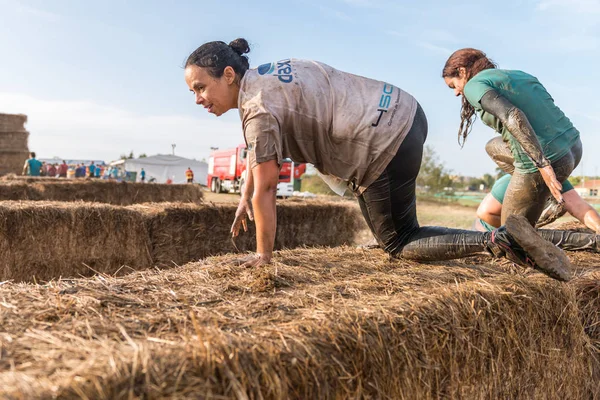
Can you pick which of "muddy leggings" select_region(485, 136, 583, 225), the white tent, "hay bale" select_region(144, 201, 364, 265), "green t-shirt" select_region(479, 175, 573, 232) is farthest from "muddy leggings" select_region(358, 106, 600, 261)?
the white tent

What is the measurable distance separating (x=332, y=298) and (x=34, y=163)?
21.7 meters

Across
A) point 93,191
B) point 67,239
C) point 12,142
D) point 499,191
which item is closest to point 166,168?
point 12,142

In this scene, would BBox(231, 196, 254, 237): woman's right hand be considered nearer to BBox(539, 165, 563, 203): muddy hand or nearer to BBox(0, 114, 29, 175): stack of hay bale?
BBox(539, 165, 563, 203): muddy hand

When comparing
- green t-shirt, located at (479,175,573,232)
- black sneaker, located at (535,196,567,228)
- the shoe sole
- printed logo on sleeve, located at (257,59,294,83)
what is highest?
printed logo on sleeve, located at (257,59,294,83)

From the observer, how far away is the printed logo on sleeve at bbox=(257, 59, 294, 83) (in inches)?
121

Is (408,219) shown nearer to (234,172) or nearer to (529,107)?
(529,107)

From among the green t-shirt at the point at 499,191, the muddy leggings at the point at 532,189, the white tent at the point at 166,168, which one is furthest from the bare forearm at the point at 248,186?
the white tent at the point at 166,168

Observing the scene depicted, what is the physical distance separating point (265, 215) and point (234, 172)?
32089mm

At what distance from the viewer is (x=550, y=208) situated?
17.4ft

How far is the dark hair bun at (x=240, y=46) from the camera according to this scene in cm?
335

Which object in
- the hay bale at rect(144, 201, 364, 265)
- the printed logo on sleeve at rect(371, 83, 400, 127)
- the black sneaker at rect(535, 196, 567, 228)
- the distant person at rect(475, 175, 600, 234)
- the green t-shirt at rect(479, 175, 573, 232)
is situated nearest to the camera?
the printed logo on sleeve at rect(371, 83, 400, 127)

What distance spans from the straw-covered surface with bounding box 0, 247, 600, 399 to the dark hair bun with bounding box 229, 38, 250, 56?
1366mm

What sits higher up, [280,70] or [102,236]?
[280,70]

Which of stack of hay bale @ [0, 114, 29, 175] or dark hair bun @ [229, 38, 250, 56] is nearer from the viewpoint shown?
dark hair bun @ [229, 38, 250, 56]
